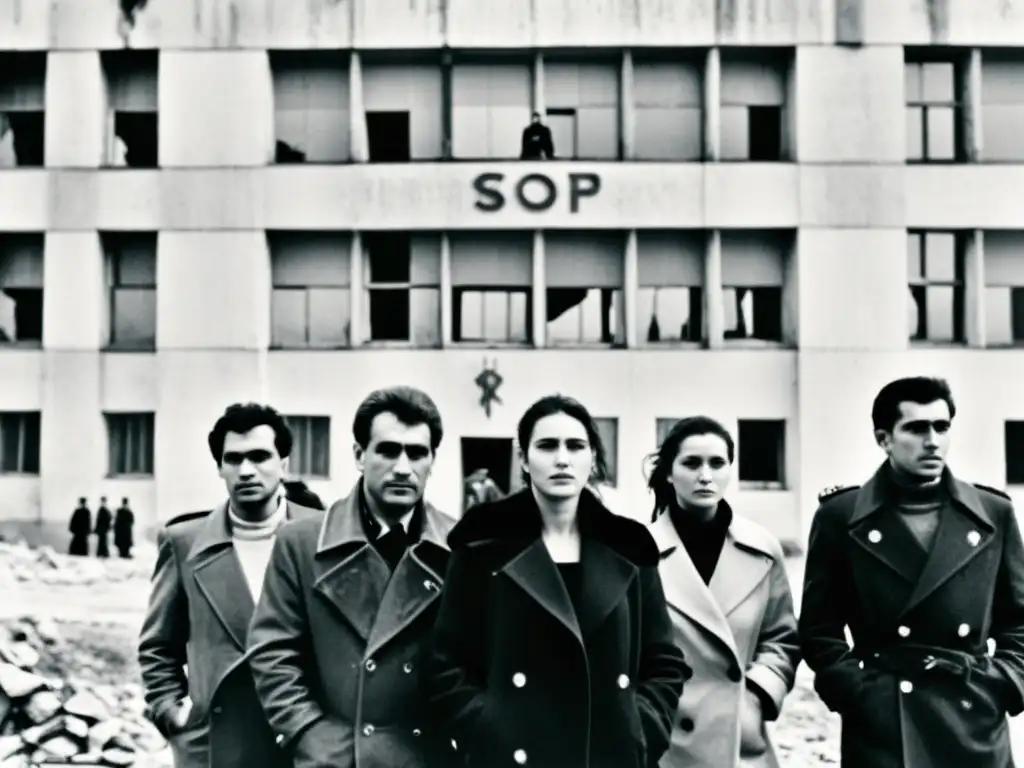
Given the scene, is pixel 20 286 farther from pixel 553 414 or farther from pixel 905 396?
pixel 905 396

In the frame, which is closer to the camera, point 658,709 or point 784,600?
point 658,709

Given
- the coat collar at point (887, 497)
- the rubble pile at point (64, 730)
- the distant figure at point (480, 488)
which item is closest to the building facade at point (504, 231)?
the distant figure at point (480, 488)

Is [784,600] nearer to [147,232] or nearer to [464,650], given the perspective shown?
[464,650]

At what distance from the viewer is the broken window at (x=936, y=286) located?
60.0ft

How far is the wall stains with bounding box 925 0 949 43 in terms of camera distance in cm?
1777

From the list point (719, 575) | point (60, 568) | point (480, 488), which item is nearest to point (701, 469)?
point (719, 575)

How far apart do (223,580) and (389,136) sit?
15198mm

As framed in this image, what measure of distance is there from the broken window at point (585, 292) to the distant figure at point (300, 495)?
13.0 metres

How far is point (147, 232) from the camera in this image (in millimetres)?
18516

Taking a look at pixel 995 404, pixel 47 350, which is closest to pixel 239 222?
pixel 47 350

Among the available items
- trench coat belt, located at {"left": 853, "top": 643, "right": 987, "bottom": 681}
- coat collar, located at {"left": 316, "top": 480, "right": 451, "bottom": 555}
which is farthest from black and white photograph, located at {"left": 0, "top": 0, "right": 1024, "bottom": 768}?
coat collar, located at {"left": 316, "top": 480, "right": 451, "bottom": 555}

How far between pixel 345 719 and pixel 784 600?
1.96 metres

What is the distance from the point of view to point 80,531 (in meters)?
→ 17.5

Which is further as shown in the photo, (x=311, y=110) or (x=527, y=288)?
(x=311, y=110)
